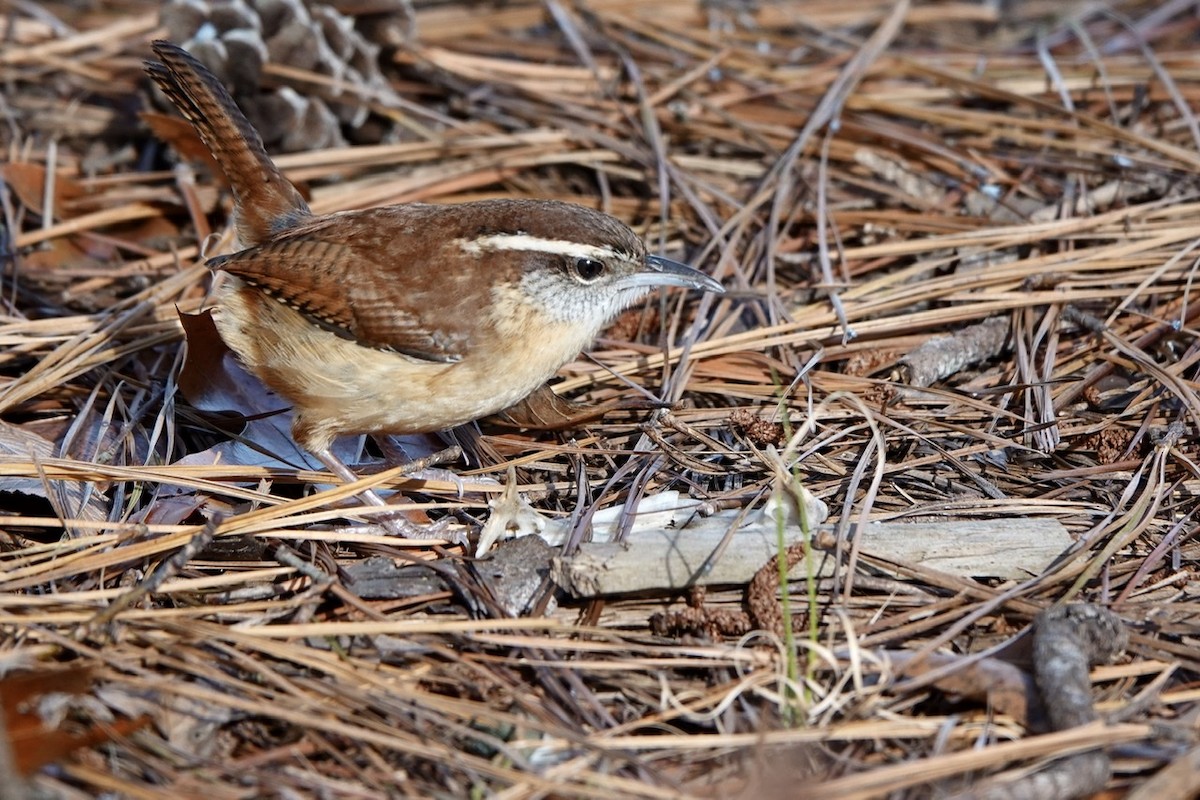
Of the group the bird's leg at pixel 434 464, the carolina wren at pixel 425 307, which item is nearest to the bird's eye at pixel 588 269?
Answer: the carolina wren at pixel 425 307

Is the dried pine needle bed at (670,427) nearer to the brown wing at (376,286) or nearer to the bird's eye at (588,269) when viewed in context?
the brown wing at (376,286)

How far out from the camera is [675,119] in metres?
5.80

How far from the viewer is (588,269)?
3830 mm

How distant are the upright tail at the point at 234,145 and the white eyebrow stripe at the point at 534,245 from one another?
0.91 m

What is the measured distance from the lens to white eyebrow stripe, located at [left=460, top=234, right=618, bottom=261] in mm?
3766

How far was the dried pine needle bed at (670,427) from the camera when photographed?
2.83 metres

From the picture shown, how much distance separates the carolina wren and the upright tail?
0.34 m

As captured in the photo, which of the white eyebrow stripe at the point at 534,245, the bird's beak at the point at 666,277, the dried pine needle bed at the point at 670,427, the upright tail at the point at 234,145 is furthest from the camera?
the upright tail at the point at 234,145

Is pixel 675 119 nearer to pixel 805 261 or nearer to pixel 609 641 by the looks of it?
pixel 805 261

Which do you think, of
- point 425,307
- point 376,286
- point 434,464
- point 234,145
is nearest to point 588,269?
point 425,307

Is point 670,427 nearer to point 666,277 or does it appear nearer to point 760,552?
point 666,277

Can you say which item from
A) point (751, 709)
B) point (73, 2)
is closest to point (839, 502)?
point (751, 709)

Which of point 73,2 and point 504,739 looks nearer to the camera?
point 504,739

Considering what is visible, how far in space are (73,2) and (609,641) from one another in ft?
18.5
